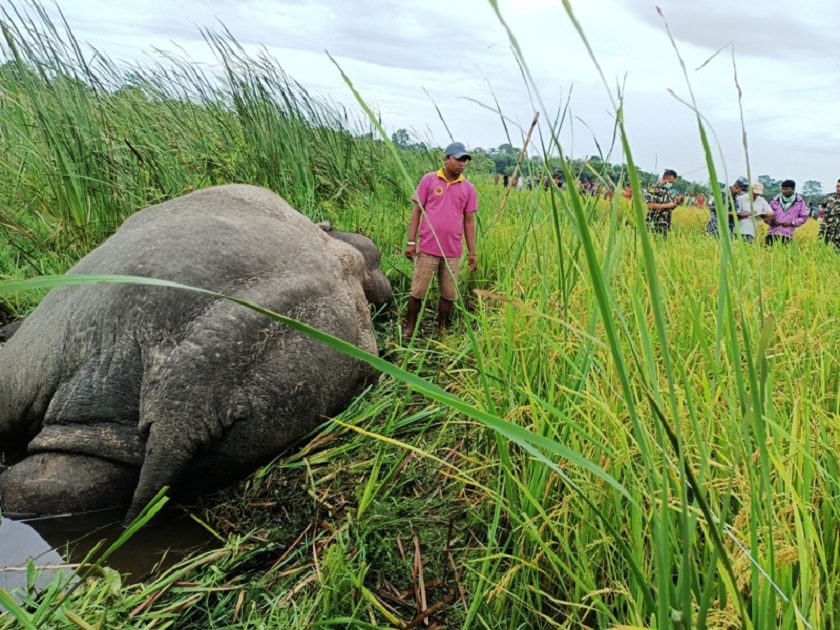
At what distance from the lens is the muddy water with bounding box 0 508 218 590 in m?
2.12

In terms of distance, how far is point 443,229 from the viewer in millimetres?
4043

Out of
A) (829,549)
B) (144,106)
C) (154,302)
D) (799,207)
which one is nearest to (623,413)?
(829,549)

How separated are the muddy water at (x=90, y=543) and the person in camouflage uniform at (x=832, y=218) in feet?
27.4

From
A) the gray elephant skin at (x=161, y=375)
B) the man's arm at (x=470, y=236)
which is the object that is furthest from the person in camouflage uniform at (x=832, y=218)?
the gray elephant skin at (x=161, y=375)

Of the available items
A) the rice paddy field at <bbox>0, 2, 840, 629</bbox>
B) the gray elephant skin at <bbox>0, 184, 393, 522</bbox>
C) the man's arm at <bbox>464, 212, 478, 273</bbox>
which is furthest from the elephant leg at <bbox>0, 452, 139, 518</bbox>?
the man's arm at <bbox>464, 212, 478, 273</bbox>

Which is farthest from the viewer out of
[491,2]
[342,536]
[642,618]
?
[342,536]

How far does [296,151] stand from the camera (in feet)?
18.5

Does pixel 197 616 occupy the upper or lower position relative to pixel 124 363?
lower

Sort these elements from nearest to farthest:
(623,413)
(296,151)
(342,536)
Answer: (623,413)
(342,536)
(296,151)

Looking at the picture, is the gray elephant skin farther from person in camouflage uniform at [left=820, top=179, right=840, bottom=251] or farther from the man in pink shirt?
person in camouflage uniform at [left=820, top=179, right=840, bottom=251]

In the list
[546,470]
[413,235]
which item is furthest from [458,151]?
[546,470]

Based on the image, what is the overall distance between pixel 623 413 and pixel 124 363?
1814 mm

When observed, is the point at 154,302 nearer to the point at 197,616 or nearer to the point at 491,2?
the point at 197,616

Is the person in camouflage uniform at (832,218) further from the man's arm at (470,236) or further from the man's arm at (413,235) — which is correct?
the man's arm at (413,235)
